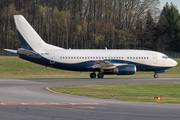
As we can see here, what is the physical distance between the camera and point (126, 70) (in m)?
41.1

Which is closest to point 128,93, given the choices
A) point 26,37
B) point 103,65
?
point 103,65

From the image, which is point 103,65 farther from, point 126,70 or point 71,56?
point 71,56

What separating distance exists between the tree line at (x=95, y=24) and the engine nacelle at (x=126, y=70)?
4708cm

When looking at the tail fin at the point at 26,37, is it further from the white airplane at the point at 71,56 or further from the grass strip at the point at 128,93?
the grass strip at the point at 128,93

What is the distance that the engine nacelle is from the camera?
41.1m

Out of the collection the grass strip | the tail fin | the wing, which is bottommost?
the grass strip

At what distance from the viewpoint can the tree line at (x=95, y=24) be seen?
296ft

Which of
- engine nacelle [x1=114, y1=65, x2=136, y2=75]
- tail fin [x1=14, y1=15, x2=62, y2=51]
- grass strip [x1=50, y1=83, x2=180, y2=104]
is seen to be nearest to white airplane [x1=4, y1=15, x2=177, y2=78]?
tail fin [x1=14, y1=15, x2=62, y2=51]

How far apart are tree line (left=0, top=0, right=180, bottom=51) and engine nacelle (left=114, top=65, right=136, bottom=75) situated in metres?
47.1

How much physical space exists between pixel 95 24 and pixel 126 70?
55110 millimetres

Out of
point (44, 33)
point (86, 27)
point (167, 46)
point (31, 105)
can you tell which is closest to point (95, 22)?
point (86, 27)

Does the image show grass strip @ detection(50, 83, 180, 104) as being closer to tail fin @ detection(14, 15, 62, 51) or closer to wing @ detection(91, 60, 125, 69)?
wing @ detection(91, 60, 125, 69)

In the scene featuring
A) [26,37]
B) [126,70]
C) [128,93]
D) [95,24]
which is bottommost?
[128,93]

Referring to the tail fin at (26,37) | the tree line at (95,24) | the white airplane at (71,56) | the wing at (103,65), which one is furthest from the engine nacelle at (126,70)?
the tree line at (95,24)
